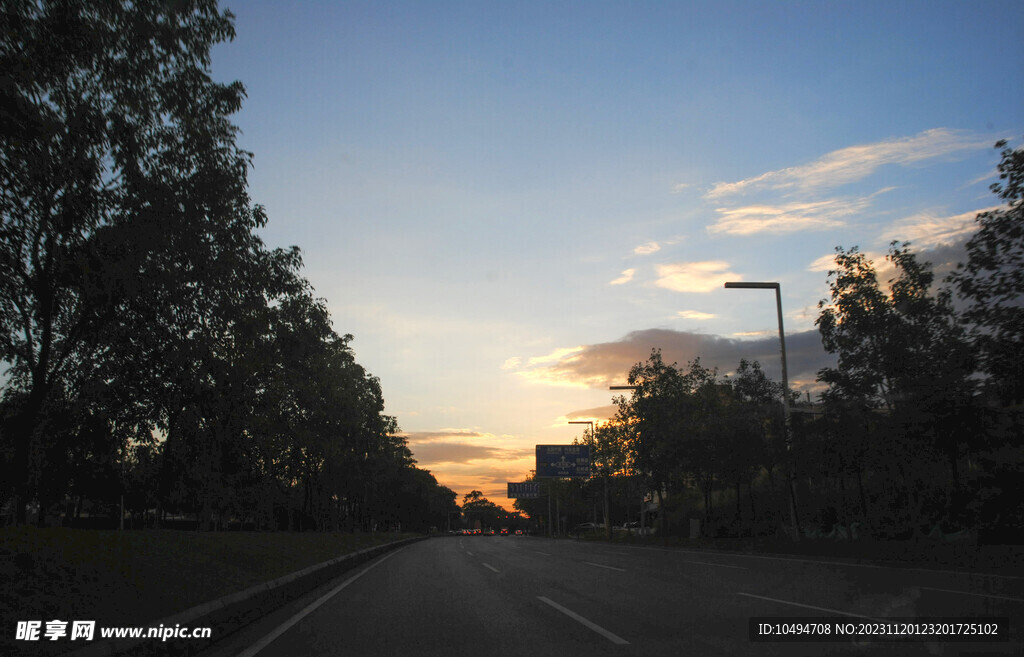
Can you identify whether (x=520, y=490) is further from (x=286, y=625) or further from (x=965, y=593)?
(x=286, y=625)

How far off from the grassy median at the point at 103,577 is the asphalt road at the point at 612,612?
3.20 ft

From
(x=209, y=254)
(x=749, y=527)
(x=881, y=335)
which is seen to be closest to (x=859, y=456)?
(x=881, y=335)

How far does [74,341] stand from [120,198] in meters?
3.23

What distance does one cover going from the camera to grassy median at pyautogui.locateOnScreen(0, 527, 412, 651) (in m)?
6.56

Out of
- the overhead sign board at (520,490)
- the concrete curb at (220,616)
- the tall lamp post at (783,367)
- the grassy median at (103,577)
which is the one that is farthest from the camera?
the overhead sign board at (520,490)

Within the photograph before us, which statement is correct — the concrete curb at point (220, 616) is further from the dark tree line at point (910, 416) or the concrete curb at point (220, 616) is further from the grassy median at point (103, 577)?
the dark tree line at point (910, 416)

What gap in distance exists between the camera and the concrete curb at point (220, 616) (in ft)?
18.5

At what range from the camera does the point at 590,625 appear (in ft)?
27.0

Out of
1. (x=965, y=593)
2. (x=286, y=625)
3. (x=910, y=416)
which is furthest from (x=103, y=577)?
(x=910, y=416)

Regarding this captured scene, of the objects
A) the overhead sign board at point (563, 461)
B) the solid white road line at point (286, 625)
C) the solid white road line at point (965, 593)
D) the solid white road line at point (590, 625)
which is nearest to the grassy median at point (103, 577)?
the solid white road line at point (286, 625)

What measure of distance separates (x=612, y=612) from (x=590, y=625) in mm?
1182

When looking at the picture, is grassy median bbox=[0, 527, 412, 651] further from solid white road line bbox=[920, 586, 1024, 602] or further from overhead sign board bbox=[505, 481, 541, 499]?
overhead sign board bbox=[505, 481, 541, 499]

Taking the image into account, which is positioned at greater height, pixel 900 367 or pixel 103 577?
pixel 900 367

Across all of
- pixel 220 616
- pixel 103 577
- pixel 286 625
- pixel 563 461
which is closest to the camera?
pixel 220 616
